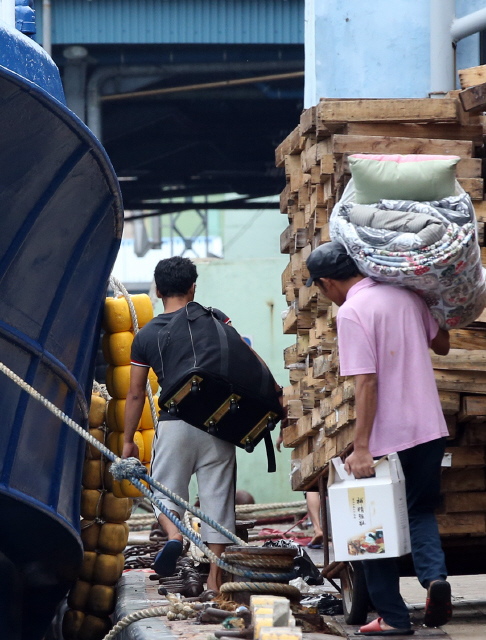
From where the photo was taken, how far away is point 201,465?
19.0 feet

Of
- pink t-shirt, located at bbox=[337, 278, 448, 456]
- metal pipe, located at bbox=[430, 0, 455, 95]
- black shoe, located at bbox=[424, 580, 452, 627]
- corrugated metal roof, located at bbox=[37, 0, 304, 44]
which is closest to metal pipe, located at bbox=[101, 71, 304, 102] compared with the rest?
corrugated metal roof, located at bbox=[37, 0, 304, 44]

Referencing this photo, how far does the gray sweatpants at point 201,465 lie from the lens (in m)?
5.74

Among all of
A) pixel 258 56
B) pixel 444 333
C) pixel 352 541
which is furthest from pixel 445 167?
pixel 258 56

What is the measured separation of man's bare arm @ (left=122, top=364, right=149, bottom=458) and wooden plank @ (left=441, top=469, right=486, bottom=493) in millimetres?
1857

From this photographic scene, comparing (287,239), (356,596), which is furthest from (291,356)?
(356,596)

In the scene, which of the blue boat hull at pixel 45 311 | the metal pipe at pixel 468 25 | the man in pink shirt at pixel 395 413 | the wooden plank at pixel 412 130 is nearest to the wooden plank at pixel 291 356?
the blue boat hull at pixel 45 311

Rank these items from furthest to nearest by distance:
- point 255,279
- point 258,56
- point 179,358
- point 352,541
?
point 255,279
point 258,56
point 179,358
point 352,541

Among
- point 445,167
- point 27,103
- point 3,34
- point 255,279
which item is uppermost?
point 3,34

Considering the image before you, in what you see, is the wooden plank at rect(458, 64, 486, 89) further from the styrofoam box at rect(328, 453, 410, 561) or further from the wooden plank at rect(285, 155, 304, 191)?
the styrofoam box at rect(328, 453, 410, 561)

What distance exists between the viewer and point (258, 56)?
47.8 feet

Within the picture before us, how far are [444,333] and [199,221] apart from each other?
1165 inches

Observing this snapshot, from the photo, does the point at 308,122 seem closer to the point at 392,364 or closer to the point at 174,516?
the point at 392,364

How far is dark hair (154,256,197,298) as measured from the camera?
597 centimetres

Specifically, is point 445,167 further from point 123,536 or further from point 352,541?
point 123,536
